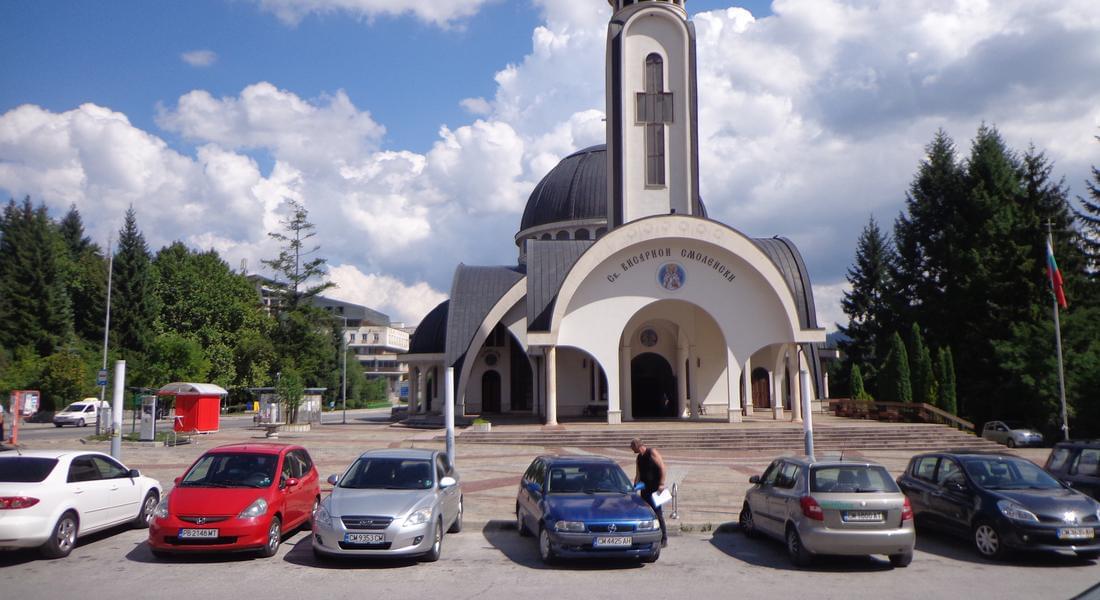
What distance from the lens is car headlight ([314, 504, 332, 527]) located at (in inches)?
350

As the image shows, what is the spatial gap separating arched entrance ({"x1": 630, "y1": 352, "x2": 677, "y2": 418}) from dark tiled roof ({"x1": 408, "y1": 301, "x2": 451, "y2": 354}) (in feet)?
35.5

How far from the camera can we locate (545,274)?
98.4 feet

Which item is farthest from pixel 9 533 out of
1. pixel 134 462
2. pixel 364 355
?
pixel 364 355

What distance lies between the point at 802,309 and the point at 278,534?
2486 cm

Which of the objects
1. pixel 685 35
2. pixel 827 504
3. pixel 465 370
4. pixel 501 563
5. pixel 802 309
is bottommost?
pixel 501 563

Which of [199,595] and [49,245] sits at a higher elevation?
[49,245]

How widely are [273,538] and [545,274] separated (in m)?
21.1

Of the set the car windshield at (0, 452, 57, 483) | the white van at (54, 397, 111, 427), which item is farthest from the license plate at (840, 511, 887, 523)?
the white van at (54, 397, 111, 427)

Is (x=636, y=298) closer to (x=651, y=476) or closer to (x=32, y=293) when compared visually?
(x=651, y=476)

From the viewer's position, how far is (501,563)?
9367 millimetres

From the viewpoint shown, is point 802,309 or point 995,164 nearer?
point 802,309

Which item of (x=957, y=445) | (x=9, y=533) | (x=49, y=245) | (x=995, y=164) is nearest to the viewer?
(x=9, y=533)

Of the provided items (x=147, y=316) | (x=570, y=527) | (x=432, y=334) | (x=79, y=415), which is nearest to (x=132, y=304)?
(x=147, y=316)

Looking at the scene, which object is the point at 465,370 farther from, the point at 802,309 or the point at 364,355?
the point at 364,355
